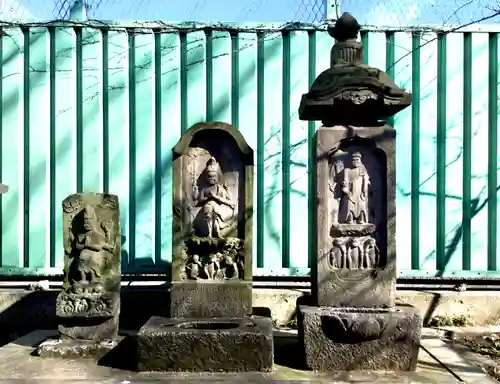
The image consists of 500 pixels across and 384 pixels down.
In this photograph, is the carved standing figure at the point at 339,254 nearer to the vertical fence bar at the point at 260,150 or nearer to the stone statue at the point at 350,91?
the stone statue at the point at 350,91

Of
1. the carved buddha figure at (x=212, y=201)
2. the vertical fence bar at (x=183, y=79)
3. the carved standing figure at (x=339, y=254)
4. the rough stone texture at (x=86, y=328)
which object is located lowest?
the rough stone texture at (x=86, y=328)

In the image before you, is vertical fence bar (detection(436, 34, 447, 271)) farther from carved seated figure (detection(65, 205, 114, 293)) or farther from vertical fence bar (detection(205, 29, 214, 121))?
carved seated figure (detection(65, 205, 114, 293))

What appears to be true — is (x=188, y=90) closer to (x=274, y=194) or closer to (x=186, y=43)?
(x=186, y=43)

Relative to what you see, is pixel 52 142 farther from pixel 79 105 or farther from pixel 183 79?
pixel 183 79

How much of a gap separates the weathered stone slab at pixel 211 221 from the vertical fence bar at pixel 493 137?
3.54m

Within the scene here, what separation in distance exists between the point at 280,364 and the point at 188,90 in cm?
378

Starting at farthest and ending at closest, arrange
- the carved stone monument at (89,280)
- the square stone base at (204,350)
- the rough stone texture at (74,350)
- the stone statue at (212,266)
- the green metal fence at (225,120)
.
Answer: the green metal fence at (225,120)
the stone statue at (212,266)
the carved stone monument at (89,280)
the rough stone texture at (74,350)
the square stone base at (204,350)

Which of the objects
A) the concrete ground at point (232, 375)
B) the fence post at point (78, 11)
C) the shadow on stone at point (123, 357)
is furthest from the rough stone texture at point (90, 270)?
the fence post at point (78, 11)

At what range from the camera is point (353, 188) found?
17.7ft

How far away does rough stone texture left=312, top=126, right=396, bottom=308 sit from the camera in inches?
209

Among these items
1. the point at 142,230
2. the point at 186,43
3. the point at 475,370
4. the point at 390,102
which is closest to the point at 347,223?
the point at 390,102

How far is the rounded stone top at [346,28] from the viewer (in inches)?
216

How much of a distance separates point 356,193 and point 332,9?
3.21 m

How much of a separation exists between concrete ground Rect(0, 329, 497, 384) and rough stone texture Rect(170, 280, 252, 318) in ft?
2.10
